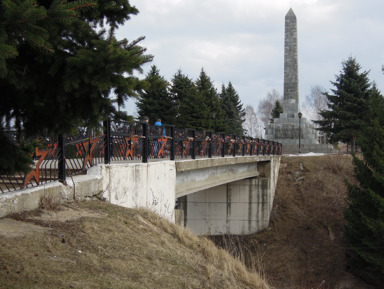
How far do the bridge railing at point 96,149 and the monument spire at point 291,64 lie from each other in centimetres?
3025

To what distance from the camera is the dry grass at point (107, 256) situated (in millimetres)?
4066

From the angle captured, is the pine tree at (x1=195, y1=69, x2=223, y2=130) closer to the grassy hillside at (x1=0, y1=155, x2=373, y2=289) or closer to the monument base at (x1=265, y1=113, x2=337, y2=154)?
the monument base at (x1=265, y1=113, x2=337, y2=154)

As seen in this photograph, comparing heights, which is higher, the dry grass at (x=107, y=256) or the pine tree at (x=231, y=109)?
the pine tree at (x=231, y=109)

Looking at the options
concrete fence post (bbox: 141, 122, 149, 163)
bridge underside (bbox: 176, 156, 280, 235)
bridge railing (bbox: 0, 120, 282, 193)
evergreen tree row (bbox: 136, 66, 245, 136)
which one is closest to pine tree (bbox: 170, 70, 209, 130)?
evergreen tree row (bbox: 136, 66, 245, 136)

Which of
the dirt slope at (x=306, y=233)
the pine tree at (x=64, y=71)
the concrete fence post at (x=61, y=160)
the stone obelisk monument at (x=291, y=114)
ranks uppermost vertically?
the stone obelisk monument at (x=291, y=114)

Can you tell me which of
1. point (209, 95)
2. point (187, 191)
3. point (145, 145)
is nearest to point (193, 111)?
point (209, 95)

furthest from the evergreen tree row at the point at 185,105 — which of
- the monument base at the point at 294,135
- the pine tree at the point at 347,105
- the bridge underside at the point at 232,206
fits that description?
the bridge underside at the point at 232,206

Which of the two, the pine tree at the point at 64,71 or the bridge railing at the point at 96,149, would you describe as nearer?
the pine tree at the point at 64,71

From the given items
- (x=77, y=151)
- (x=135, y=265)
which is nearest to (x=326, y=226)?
(x=77, y=151)

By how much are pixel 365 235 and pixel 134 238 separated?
1296 centimetres

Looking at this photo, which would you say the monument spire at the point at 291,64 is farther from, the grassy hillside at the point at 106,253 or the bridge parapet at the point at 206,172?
the grassy hillside at the point at 106,253

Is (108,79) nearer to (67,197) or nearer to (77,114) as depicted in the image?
(77,114)

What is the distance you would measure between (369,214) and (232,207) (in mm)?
7517

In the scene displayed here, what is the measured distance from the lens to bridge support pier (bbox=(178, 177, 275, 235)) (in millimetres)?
22516
